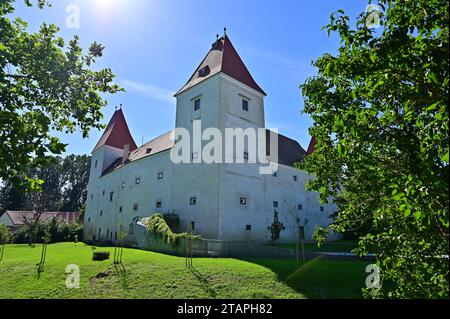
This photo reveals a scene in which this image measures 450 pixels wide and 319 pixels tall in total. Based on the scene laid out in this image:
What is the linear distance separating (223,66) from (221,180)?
10299mm

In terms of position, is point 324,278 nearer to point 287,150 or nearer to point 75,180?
point 287,150

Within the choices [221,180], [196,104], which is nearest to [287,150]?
[196,104]

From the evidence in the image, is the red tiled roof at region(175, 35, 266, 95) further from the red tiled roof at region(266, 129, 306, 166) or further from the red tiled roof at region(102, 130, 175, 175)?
the red tiled roof at region(266, 129, 306, 166)

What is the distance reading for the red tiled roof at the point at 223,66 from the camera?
2642 centimetres

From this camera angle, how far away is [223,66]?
85.0ft

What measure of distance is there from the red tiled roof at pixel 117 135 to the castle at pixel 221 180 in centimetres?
917

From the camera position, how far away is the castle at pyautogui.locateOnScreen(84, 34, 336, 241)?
23281 millimetres

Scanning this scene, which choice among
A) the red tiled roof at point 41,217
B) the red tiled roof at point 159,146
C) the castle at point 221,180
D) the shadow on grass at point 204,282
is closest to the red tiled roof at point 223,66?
the castle at point 221,180

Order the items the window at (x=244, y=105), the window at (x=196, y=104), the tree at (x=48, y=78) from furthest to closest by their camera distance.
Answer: the window at (x=196, y=104) < the window at (x=244, y=105) < the tree at (x=48, y=78)

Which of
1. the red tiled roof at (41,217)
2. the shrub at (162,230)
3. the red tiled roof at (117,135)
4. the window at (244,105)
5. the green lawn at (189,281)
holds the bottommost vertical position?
the green lawn at (189,281)

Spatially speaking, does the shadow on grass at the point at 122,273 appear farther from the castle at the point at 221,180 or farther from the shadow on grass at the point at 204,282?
the castle at the point at 221,180
